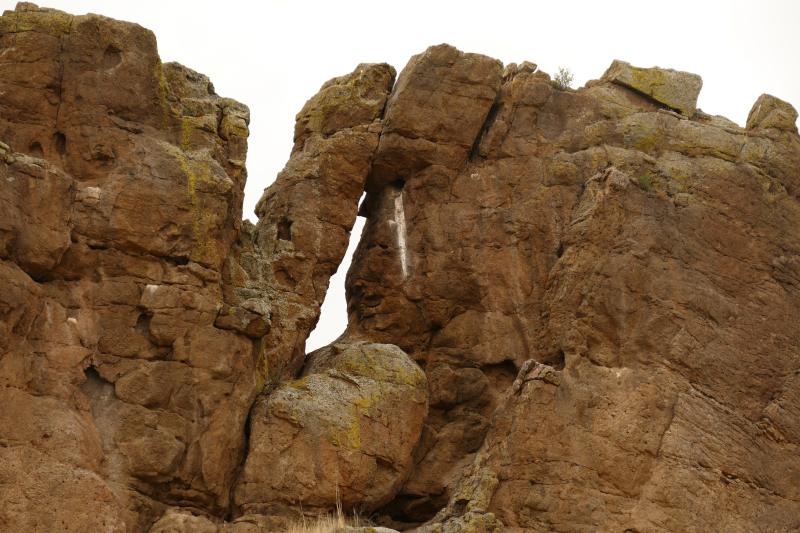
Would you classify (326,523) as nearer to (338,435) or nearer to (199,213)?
(338,435)

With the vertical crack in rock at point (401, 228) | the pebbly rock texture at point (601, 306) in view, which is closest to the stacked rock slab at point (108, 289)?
the vertical crack in rock at point (401, 228)

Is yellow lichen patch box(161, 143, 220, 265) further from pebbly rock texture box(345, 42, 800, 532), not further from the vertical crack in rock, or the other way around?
the vertical crack in rock

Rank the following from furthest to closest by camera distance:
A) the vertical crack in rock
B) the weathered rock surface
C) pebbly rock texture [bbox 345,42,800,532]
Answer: the vertical crack in rock → the weathered rock surface → pebbly rock texture [bbox 345,42,800,532]

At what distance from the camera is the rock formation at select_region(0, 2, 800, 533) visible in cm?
1708

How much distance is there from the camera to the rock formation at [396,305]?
56.0 feet

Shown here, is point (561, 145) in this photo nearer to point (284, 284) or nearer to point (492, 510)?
point (284, 284)

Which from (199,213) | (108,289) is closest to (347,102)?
(199,213)

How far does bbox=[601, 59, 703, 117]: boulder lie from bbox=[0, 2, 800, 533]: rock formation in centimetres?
79

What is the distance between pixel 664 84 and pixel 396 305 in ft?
28.4

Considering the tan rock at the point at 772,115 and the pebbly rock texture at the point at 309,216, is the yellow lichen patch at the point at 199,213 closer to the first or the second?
the pebbly rock texture at the point at 309,216

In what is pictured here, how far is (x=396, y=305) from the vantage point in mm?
21688

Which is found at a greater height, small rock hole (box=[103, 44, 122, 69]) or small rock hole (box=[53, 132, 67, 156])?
small rock hole (box=[103, 44, 122, 69])

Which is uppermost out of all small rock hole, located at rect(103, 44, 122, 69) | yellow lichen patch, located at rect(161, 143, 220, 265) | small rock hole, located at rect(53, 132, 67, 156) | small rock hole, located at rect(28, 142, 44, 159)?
small rock hole, located at rect(103, 44, 122, 69)

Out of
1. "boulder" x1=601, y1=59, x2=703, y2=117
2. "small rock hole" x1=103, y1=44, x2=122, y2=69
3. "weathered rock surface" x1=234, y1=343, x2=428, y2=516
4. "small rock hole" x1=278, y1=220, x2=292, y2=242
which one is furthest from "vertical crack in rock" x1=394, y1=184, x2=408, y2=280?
"small rock hole" x1=103, y1=44, x2=122, y2=69
